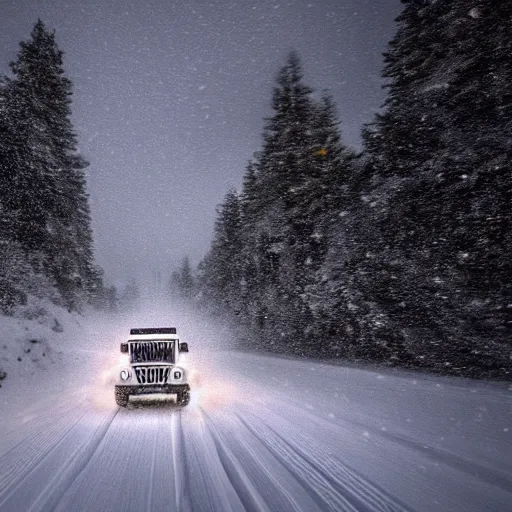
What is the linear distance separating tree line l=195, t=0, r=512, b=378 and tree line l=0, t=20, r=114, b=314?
13.7 m

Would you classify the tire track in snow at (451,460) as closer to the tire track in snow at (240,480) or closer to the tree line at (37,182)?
the tire track in snow at (240,480)

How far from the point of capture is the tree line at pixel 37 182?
1803cm

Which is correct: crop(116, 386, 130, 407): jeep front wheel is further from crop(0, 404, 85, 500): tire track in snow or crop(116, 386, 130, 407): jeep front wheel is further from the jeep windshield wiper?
crop(0, 404, 85, 500): tire track in snow

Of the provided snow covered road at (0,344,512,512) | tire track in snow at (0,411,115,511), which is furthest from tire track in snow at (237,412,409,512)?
tire track in snow at (0,411,115,511)

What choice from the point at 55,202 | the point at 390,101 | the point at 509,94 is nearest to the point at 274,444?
the point at 509,94

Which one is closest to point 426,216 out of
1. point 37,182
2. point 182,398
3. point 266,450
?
point 182,398

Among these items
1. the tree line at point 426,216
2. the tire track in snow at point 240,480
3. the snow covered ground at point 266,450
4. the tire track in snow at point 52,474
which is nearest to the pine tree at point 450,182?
the tree line at point 426,216

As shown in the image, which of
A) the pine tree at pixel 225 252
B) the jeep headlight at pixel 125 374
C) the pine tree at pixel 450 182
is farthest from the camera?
the pine tree at pixel 225 252

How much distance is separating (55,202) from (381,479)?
21616 millimetres

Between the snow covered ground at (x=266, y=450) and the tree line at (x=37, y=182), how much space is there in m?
11.0

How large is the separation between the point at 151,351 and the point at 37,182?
15118 mm

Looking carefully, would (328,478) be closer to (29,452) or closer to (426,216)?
(29,452)

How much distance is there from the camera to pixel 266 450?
5.14 meters

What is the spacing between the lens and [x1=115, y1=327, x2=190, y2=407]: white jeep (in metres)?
7.64
